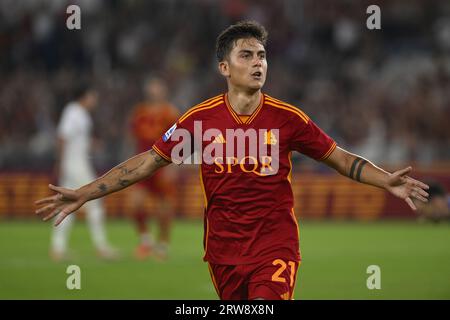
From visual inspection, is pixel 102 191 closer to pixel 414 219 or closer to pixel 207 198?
pixel 207 198

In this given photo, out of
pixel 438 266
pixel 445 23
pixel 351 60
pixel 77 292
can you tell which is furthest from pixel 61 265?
pixel 445 23

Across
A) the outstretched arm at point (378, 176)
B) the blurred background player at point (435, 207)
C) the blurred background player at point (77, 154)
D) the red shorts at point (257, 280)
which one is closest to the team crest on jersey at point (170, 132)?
the red shorts at point (257, 280)

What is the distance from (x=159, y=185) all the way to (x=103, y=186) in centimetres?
823

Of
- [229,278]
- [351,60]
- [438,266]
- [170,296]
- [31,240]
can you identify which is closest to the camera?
[229,278]

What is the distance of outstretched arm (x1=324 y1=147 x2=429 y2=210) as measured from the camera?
22.9 feet

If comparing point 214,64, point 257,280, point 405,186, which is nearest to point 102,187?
point 257,280

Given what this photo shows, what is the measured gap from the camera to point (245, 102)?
721 centimetres

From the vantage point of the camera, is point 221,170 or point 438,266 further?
point 438,266

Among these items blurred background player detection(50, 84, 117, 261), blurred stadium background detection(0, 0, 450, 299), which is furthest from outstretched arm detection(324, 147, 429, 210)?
blurred background player detection(50, 84, 117, 261)

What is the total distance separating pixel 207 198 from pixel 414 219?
13585 millimetres

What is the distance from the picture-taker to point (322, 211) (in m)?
20.5

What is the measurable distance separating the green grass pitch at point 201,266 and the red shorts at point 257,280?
3.61 m

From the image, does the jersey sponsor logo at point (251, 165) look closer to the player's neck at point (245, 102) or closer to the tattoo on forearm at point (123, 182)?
the player's neck at point (245, 102)

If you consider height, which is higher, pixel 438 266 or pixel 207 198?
pixel 207 198
